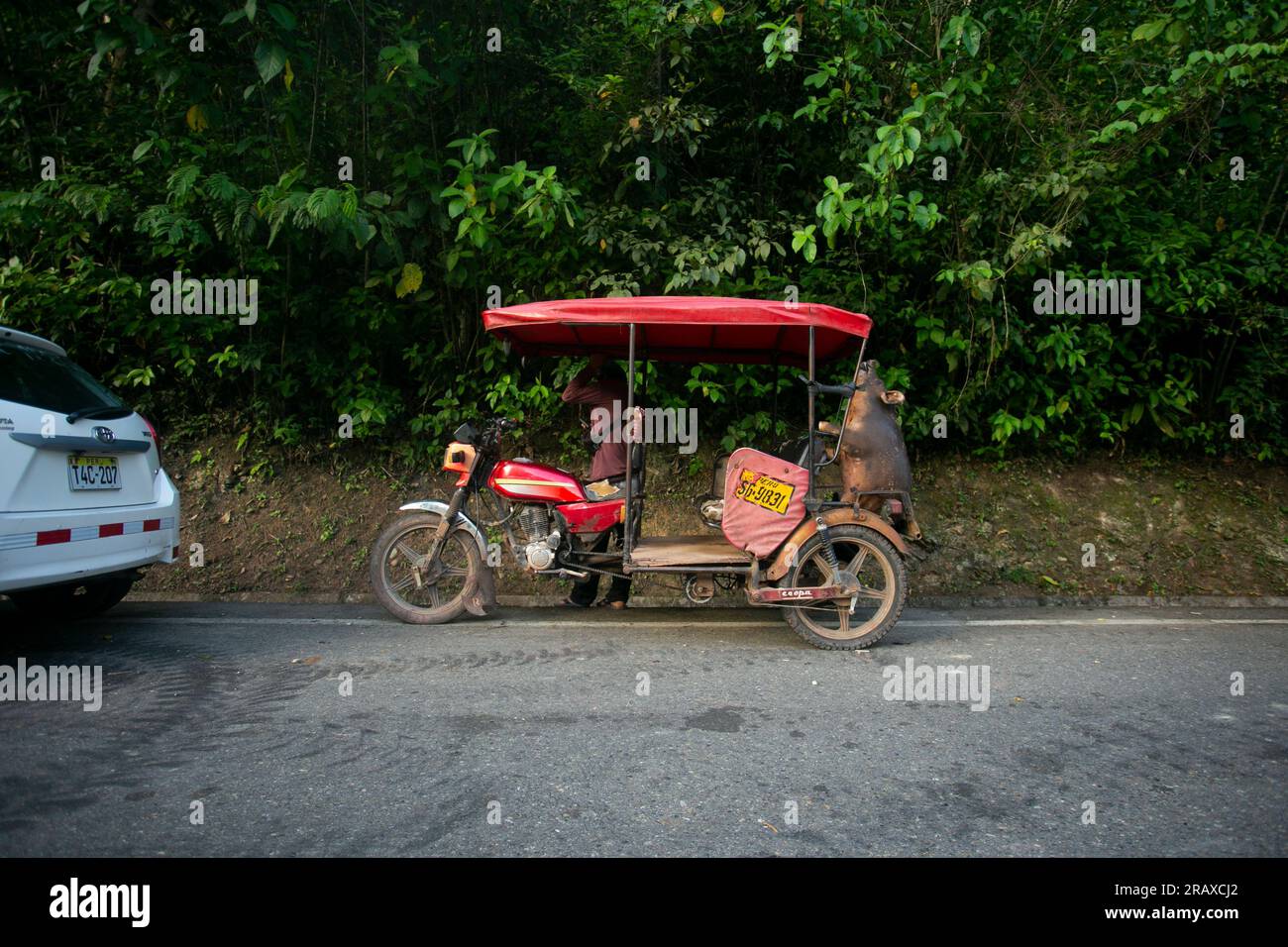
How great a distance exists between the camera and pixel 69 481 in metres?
4.93

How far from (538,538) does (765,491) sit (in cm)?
164

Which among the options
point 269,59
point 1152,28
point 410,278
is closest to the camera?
point 269,59

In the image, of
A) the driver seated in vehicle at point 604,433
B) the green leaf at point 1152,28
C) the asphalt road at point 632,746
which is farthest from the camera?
the driver seated in vehicle at point 604,433

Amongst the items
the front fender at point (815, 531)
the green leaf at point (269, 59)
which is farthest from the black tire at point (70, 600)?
the front fender at point (815, 531)

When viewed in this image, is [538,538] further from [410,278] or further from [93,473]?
[410,278]

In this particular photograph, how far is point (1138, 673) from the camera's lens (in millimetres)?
4938

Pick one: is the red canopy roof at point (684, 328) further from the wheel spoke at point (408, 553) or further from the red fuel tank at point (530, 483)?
the wheel spoke at point (408, 553)

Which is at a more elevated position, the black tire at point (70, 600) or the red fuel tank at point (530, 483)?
the red fuel tank at point (530, 483)

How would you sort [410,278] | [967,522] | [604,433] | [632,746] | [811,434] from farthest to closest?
[967,522] → [410,278] → [604,433] → [811,434] → [632,746]

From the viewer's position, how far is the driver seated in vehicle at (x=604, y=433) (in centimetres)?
666

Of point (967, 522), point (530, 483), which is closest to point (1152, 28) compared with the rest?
point (967, 522)

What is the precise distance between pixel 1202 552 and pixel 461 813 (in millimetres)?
7511

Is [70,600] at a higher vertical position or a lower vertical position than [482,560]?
lower

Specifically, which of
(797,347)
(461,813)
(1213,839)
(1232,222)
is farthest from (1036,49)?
(461,813)
